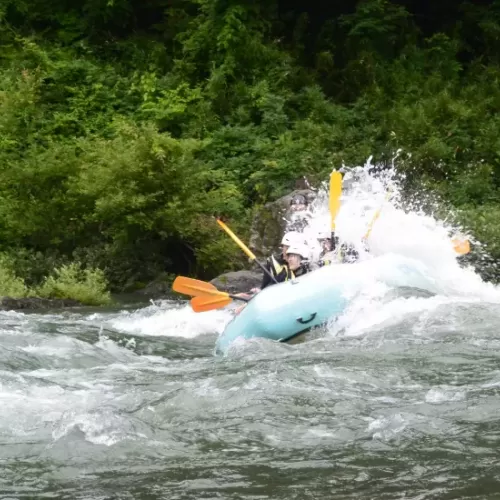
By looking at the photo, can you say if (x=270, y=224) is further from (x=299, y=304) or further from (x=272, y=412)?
(x=272, y=412)

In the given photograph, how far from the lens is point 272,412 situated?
435cm

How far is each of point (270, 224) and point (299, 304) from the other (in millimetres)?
5272

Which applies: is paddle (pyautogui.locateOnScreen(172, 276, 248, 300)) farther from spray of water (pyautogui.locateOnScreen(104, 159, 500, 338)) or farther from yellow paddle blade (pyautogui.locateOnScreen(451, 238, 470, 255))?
yellow paddle blade (pyautogui.locateOnScreen(451, 238, 470, 255))

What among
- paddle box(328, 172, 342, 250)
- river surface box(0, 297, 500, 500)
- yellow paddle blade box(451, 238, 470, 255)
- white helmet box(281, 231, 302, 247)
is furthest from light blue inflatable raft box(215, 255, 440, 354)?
yellow paddle blade box(451, 238, 470, 255)

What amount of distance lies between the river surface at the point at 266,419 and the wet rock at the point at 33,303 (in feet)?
11.9

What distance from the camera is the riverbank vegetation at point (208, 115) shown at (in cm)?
1247

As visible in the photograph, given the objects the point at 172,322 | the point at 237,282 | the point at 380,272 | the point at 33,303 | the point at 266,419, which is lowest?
the point at 266,419

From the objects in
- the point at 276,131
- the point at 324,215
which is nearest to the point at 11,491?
the point at 324,215

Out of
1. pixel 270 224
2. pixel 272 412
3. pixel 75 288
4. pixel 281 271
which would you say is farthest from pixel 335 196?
pixel 272 412

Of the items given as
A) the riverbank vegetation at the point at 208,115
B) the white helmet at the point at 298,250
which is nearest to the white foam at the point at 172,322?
the white helmet at the point at 298,250

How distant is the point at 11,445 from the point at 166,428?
685 mm

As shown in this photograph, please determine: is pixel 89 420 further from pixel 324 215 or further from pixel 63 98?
pixel 63 98

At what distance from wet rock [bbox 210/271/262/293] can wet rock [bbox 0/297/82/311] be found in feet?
5.49

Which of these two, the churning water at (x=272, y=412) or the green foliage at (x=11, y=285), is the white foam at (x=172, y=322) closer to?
the churning water at (x=272, y=412)
